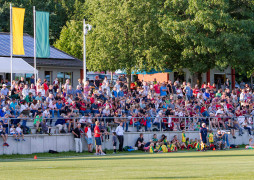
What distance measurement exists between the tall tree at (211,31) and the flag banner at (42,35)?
13403 mm

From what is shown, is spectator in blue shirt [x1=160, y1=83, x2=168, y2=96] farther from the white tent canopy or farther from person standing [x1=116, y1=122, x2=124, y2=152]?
the white tent canopy

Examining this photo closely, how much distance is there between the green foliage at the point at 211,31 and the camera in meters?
42.8

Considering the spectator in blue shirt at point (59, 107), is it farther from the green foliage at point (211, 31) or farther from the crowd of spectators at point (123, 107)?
the green foliage at point (211, 31)

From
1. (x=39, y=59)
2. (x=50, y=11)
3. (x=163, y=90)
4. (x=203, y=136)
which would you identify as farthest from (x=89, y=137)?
(x=50, y=11)

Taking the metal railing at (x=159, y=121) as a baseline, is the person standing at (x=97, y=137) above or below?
below

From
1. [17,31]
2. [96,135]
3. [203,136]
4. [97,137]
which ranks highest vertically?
[17,31]

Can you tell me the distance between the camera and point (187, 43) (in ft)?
147

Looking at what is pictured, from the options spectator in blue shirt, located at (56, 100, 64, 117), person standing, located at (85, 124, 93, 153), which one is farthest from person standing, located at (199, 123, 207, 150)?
spectator in blue shirt, located at (56, 100, 64, 117)

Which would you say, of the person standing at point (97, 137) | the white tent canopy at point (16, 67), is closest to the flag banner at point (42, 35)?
the white tent canopy at point (16, 67)

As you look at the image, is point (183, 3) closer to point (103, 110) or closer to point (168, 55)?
point (168, 55)

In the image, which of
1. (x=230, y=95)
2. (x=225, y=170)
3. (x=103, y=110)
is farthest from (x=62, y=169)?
(x=230, y=95)

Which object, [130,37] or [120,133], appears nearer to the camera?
[120,133]

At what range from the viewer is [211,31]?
43.7 metres

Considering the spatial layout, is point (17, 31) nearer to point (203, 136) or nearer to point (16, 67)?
point (16, 67)
